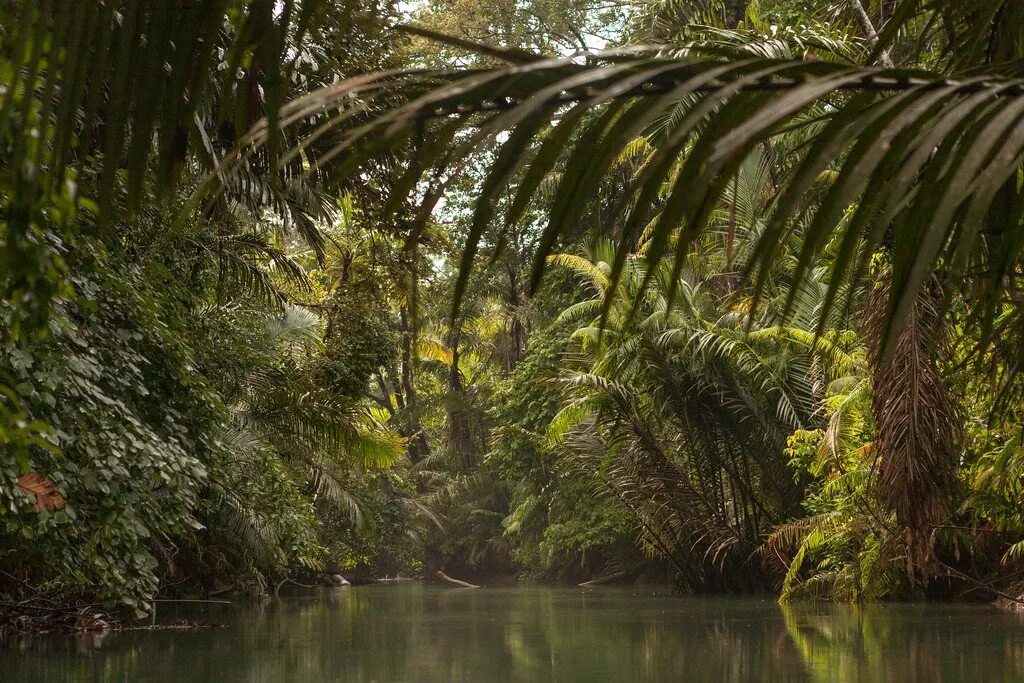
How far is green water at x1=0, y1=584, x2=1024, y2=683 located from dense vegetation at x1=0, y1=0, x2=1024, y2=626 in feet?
1.80

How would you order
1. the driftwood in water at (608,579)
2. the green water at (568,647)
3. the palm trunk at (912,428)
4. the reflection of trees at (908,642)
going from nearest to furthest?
the reflection of trees at (908,642)
the palm trunk at (912,428)
the green water at (568,647)
the driftwood in water at (608,579)

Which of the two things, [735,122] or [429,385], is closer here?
[735,122]

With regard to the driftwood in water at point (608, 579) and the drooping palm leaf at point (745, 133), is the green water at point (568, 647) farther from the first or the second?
the driftwood in water at point (608, 579)

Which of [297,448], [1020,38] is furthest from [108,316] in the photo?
[297,448]

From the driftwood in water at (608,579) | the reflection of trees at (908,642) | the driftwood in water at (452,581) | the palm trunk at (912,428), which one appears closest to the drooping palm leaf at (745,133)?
the reflection of trees at (908,642)

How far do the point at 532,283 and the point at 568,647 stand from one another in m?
7.80

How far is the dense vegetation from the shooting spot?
0.80 metres

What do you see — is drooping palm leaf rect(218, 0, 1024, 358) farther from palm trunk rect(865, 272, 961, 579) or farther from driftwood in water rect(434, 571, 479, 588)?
driftwood in water rect(434, 571, 479, 588)

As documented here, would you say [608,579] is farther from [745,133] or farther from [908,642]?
[745,133]

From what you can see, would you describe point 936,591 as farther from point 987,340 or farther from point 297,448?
point 987,340

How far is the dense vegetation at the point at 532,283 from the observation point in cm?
80

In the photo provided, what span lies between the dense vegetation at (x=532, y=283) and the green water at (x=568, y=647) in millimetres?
549

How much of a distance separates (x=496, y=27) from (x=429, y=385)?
1224cm

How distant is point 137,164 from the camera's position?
0.92 meters
